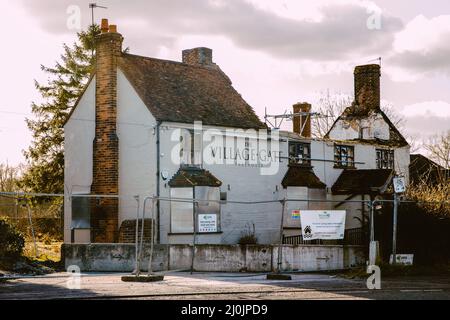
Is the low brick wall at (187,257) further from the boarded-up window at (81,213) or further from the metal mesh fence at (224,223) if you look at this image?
the boarded-up window at (81,213)

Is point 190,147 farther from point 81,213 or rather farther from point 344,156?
point 344,156

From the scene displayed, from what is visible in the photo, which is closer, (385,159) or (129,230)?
(129,230)

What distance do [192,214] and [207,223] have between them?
779mm

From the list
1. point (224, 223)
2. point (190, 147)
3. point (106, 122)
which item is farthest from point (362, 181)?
point (106, 122)

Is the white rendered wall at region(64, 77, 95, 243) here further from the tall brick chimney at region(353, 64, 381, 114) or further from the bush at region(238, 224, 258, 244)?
the tall brick chimney at region(353, 64, 381, 114)

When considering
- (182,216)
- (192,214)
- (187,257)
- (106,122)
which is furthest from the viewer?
(106,122)

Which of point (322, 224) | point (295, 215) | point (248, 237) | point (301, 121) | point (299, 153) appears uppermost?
point (301, 121)

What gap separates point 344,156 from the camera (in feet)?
122

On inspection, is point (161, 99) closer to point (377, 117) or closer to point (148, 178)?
point (148, 178)

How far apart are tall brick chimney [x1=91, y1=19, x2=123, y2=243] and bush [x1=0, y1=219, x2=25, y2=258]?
806 cm

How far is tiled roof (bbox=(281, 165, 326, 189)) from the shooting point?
3303 cm

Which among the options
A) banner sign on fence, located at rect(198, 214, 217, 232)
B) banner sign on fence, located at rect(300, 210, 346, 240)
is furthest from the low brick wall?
banner sign on fence, located at rect(198, 214, 217, 232)

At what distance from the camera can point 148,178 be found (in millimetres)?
29000
